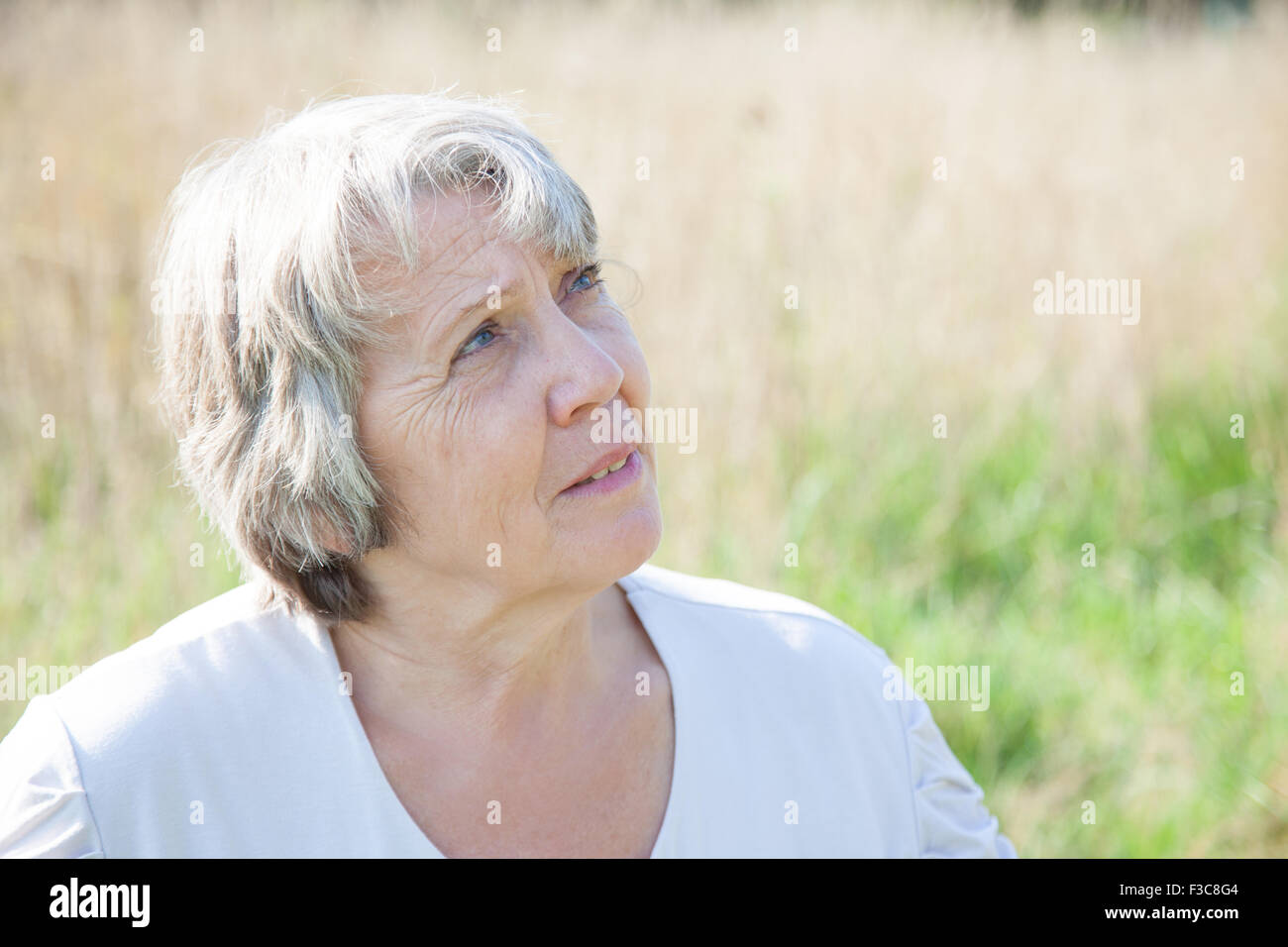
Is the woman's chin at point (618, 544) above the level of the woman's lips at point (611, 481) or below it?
below

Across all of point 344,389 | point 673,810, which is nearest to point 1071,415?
point 673,810

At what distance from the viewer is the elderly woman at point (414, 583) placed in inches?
60.1

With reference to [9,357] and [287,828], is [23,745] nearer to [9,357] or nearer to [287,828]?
[287,828]

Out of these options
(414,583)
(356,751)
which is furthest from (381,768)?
(414,583)

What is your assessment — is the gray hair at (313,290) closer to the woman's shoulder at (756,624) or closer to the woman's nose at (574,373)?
the woman's nose at (574,373)

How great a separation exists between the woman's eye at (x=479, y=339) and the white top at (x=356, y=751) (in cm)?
50

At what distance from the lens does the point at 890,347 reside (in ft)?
13.8

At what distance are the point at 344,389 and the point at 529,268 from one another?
0.31 meters

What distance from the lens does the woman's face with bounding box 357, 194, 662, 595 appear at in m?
1.55

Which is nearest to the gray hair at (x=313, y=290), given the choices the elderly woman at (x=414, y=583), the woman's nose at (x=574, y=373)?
the elderly woman at (x=414, y=583)

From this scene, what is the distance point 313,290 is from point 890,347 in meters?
3.03
